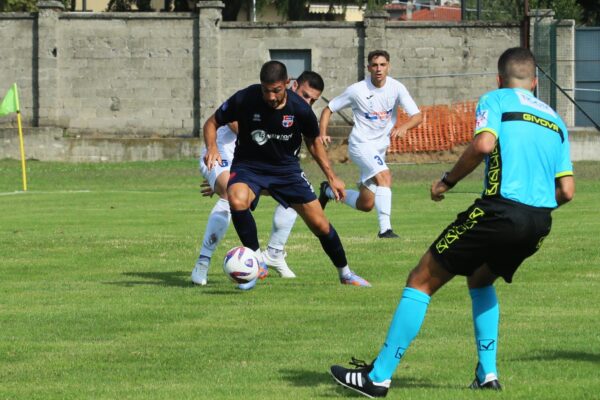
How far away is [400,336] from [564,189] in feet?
3.80

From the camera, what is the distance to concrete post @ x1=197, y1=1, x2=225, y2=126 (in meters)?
40.6

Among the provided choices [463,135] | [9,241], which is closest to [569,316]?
[9,241]

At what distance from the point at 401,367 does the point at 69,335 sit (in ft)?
8.56

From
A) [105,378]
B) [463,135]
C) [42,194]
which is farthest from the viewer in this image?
[463,135]

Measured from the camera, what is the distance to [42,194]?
2623cm

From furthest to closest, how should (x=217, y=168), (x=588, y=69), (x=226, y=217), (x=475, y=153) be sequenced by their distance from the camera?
(x=588, y=69), (x=217, y=168), (x=226, y=217), (x=475, y=153)

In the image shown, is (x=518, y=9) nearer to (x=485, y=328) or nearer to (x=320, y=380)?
(x=320, y=380)

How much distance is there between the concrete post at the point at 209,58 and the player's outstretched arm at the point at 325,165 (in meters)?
29.1

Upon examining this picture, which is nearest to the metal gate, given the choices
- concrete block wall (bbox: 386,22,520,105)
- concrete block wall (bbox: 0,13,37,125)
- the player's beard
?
concrete block wall (bbox: 386,22,520,105)

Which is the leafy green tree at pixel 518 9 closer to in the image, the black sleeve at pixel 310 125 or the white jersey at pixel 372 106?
the white jersey at pixel 372 106

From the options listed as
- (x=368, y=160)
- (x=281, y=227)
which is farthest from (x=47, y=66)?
(x=281, y=227)

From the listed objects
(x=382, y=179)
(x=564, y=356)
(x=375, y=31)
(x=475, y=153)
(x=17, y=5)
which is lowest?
(x=564, y=356)

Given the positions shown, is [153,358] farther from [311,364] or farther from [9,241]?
[9,241]

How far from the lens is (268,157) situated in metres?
11.5
